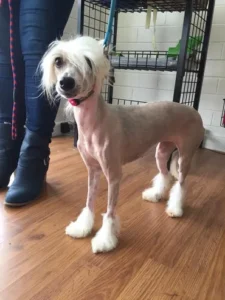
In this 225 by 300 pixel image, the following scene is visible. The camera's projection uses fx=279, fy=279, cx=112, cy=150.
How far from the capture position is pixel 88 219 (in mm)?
999

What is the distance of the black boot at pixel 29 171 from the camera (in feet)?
3.68

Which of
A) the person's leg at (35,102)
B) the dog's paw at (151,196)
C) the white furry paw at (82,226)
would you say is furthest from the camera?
the dog's paw at (151,196)

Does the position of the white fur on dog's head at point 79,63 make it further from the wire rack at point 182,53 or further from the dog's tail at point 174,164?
the wire rack at point 182,53

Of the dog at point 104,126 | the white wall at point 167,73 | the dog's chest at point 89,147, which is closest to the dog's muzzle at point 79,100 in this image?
the dog at point 104,126

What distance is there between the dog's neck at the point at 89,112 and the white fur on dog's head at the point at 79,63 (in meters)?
0.07

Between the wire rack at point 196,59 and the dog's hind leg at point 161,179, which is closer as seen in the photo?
the dog's hind leg at point 161,179

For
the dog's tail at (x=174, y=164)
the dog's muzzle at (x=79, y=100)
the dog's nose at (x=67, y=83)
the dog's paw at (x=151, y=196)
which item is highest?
the dog's nose at (x=67, y=83)

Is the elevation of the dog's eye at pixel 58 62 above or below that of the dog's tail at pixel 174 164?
above

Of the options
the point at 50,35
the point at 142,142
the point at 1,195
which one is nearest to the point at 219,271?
the point at 142,142

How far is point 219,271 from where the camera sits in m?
0.83

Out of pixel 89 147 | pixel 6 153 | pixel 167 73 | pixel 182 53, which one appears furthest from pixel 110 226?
pixel 167 73

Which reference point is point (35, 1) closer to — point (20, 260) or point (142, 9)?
point (20, 260)

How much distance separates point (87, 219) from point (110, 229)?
11cm

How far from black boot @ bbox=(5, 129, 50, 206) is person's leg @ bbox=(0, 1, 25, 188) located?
11 cm
